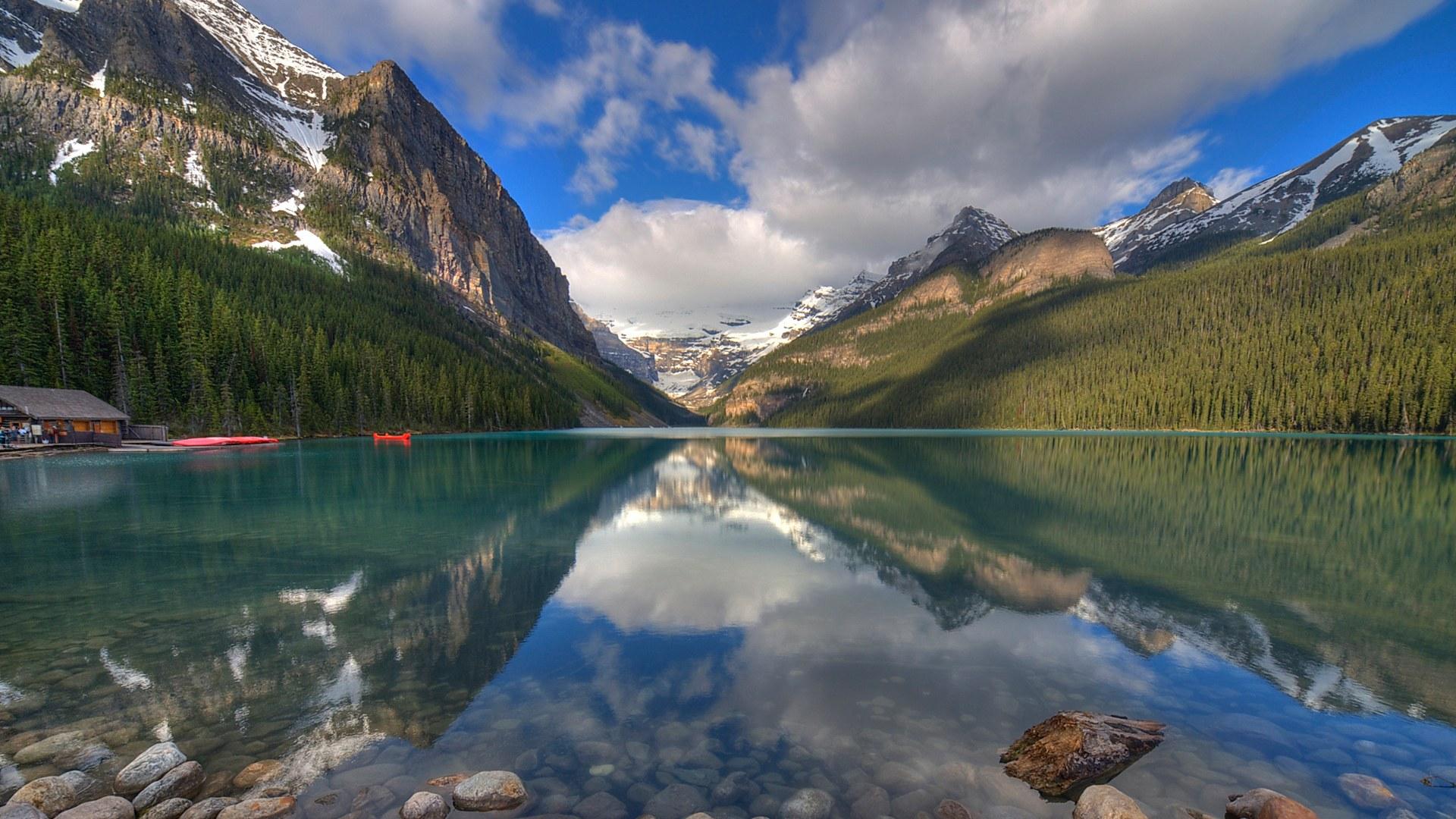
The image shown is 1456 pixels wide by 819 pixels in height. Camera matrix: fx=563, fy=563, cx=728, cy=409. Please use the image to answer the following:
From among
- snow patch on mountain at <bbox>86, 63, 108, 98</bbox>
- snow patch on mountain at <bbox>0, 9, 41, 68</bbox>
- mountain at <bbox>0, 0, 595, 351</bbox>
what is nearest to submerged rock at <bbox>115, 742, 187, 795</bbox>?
mountain at <bbox>0, 0, 595, 351</bbox>

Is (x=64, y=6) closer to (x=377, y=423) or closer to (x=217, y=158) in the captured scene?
(x=217, y=158)

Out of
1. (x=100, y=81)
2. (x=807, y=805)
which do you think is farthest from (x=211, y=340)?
(x=100, y=81)

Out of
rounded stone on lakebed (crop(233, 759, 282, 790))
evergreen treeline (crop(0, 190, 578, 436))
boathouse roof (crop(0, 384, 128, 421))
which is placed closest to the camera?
rounded stone on lakebed (crop(233, 759, 282, 790))

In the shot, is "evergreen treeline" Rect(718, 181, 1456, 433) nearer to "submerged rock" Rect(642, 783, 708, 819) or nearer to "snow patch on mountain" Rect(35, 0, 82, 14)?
"submerged rock" Rect(642, 783, 708, 819)

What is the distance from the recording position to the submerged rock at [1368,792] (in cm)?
688

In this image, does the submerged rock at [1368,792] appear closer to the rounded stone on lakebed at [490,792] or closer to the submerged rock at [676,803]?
the submerged rock at [676,803]

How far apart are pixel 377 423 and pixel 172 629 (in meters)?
96.5

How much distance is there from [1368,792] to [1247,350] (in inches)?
5921

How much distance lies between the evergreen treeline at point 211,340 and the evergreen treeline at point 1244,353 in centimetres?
13139

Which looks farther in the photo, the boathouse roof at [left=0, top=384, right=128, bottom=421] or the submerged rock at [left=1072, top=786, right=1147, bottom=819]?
the boathouse roof at [left=0, top=384, right=128, bottom=421]

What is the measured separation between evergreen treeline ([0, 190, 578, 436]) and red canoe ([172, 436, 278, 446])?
17.9ft

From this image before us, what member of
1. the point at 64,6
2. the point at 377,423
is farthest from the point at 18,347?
the point at 64,6

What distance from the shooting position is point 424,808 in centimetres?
632

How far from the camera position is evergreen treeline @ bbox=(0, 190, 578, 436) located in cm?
6091
